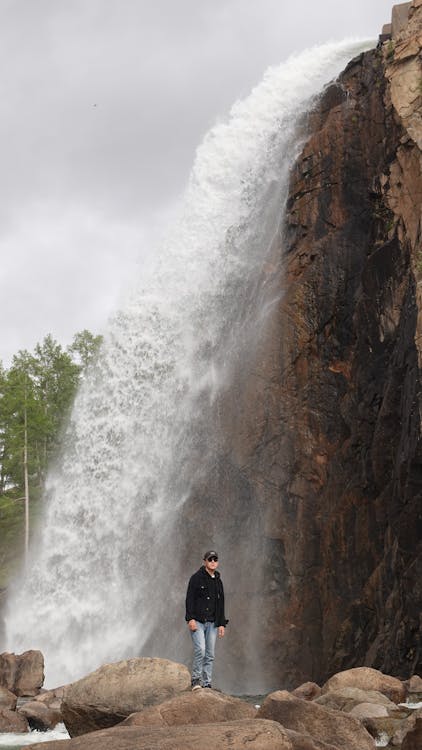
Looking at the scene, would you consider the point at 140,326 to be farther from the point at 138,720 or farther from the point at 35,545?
the point at 138,720

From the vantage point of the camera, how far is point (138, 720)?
952 cm

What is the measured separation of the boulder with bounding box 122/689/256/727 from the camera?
9.45 meters

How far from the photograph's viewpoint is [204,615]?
38.8ft

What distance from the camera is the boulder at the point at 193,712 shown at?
9.45 metres

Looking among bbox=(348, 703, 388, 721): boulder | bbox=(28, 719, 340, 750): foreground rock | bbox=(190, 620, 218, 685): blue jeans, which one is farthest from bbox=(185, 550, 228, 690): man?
bbox=(28, 719, 340, 750): foreground rock

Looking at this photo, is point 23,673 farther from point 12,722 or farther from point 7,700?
point 12,722

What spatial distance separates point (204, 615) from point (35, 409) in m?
40.1

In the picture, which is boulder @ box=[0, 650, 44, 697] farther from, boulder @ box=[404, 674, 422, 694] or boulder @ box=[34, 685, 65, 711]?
boulder @ box=[404, 674, 422, 694]

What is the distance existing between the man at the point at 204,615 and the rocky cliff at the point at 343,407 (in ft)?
24.1

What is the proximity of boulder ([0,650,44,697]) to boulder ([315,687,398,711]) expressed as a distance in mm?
12856

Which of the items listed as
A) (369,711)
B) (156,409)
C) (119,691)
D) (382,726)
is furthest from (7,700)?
(156,409)


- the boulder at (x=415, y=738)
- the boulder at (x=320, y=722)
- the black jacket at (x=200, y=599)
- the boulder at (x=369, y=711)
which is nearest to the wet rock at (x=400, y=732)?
the boulder at (x=369, y=711)

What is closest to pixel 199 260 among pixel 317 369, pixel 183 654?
pixel 317 369

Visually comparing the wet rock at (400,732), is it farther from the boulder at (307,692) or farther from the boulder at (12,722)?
the boulder at (12,722)
